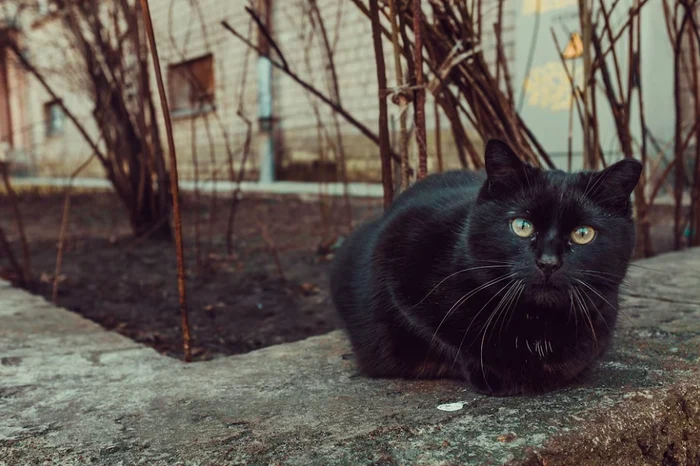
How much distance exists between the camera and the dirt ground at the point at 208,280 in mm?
2254

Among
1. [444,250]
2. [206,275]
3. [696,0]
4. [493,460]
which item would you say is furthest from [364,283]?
[206,275]

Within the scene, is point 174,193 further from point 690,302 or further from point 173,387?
point 690,302

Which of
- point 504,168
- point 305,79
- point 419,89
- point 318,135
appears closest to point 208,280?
point 318,135

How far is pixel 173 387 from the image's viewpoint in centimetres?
130

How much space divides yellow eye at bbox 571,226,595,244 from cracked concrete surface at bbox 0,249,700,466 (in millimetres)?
275

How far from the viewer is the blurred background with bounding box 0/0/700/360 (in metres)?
1.91

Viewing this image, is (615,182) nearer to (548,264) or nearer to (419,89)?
(548,264)

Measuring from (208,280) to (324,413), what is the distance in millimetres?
2003

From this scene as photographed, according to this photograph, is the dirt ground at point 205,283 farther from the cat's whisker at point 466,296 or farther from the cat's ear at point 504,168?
the cat's ear at point 504,168

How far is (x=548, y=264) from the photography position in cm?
104

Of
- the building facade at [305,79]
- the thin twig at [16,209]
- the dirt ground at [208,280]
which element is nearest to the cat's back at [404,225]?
the dirt ground at [208,280]

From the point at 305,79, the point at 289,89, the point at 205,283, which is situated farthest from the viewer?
the point at 289,89

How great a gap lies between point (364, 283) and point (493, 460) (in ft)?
1.81

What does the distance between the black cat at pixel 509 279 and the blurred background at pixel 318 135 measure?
0.45 m
